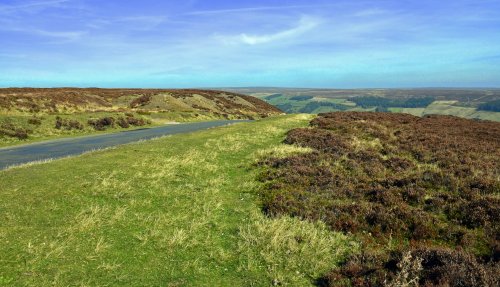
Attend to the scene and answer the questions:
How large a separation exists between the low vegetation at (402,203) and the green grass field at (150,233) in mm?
979

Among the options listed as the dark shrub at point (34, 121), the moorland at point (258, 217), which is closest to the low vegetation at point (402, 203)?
the moorland at point (258, 217)

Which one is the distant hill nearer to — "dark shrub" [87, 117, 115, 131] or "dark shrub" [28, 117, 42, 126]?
"dark shrub" [28, 117, 42, 126]

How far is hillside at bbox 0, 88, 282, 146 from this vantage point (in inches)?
1731

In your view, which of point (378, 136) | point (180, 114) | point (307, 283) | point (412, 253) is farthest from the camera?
point (180, 114)

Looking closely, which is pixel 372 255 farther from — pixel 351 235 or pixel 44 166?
pixel 44 166

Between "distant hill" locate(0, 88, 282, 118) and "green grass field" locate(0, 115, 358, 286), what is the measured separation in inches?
1689

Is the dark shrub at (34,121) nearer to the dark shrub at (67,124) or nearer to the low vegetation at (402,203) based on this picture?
the dark shrub at (67,124)

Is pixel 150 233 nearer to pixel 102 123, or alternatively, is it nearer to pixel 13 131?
pixel 13 131

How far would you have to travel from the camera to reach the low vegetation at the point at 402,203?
9.12 meters

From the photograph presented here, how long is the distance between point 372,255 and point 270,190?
267 inches

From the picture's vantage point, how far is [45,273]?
29.8 ft

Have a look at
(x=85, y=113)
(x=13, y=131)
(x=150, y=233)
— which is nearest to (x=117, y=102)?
(x=85, y=113)

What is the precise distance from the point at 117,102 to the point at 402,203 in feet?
264

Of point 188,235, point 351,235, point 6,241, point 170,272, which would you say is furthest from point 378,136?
point 6,241
